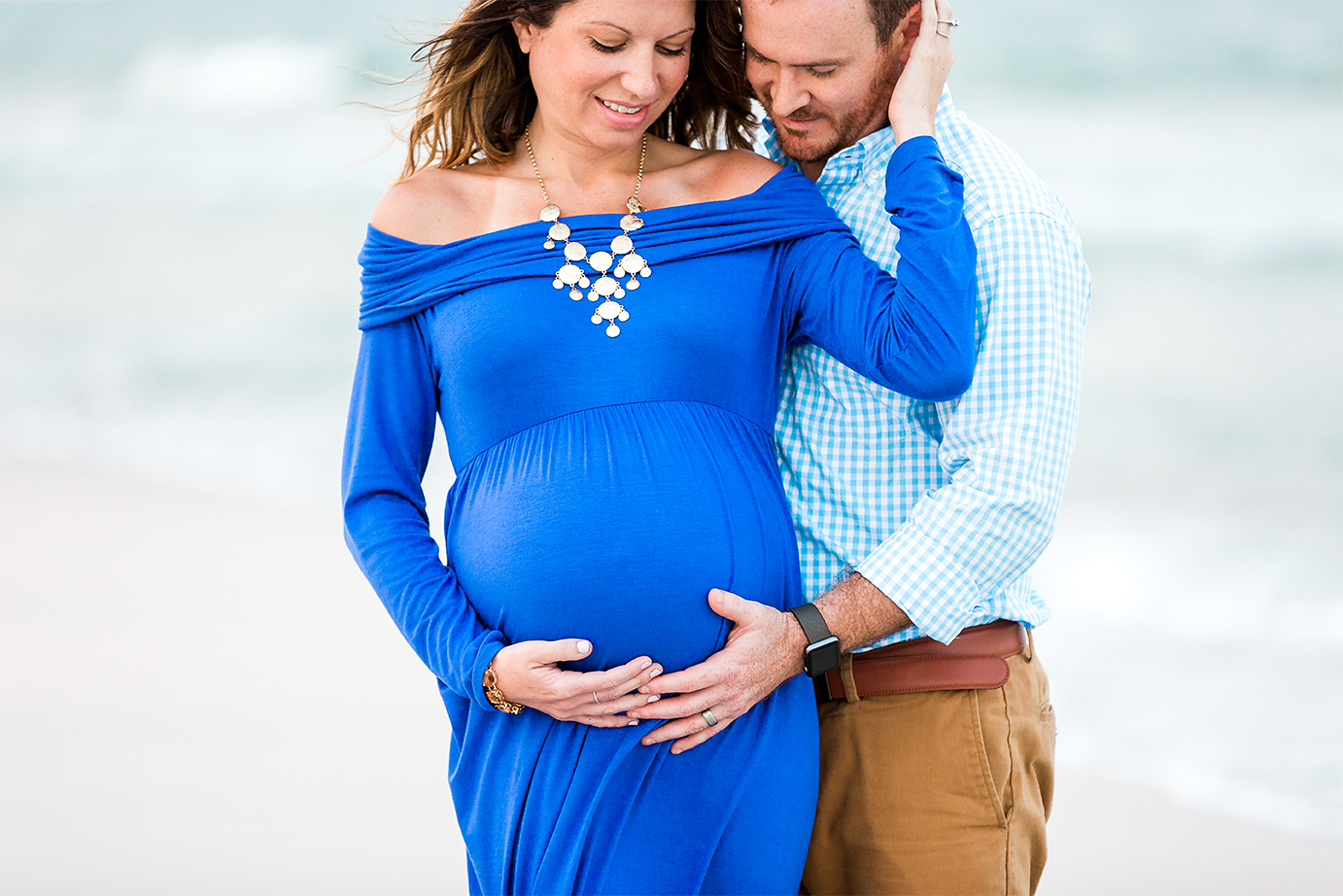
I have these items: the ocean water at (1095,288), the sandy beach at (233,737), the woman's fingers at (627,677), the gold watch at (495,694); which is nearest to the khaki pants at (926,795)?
the woman's fingers at (627,677)

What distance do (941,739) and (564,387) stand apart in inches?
29.2

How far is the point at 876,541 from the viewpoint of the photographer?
1791 mm

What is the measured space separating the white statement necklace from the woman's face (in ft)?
0.46

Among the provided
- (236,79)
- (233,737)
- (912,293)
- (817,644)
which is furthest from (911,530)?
(236,79)

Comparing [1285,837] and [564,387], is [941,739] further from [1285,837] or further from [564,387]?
[1285,837]

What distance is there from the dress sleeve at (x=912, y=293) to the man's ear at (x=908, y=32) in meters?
0.24

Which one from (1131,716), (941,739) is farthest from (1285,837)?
(941,739)

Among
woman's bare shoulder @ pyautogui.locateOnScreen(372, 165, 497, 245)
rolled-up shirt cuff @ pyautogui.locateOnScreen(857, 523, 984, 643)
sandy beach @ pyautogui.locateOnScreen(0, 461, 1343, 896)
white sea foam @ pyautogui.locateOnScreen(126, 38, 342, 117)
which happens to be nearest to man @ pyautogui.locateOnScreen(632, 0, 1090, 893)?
rolled-up shirt cuff @ pyautogui.locateOnScreen(857, 523, 984, 643)

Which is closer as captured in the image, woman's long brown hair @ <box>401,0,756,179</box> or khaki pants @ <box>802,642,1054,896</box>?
khaki pants @ <box>802,642,1054,896</box>

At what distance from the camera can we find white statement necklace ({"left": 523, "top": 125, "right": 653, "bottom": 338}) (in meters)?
1.69

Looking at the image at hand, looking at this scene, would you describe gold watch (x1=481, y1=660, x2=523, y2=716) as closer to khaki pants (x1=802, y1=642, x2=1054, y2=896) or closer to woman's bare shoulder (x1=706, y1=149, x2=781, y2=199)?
khaki pants (x1=802, y1=642, x2=1054, y2=896)

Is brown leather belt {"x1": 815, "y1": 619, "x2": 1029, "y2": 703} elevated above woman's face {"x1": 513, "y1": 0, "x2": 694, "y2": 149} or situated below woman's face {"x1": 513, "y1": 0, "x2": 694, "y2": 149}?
below

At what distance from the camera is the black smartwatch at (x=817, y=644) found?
65.6 inches

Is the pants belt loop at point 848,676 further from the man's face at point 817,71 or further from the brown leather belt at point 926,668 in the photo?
the man's face at point 817,71
